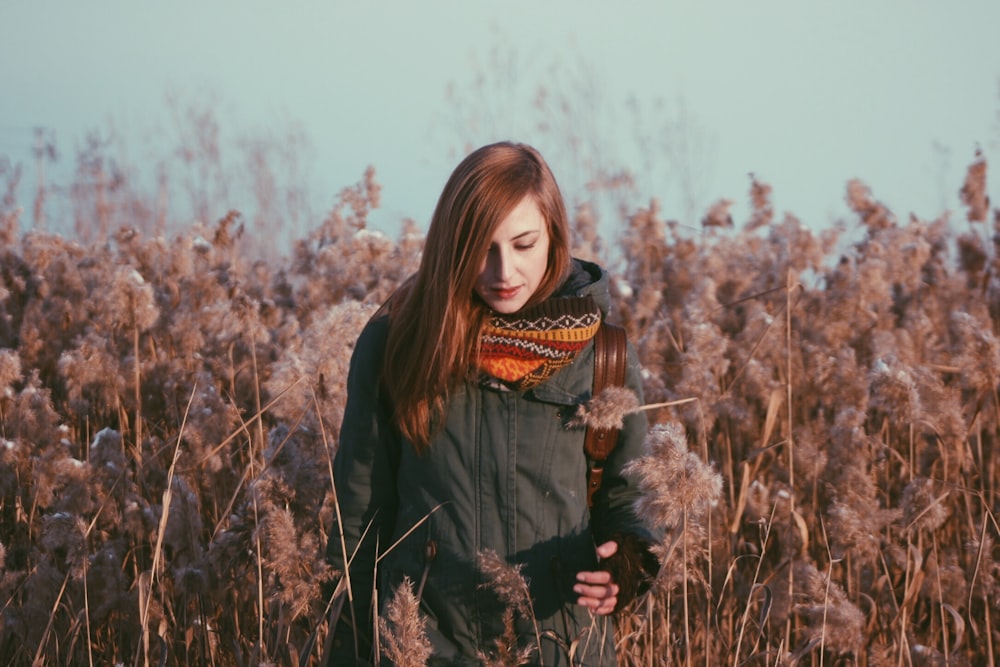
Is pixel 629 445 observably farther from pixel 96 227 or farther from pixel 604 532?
pixel 96 227

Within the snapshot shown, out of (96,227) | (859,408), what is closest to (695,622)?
(859,408)

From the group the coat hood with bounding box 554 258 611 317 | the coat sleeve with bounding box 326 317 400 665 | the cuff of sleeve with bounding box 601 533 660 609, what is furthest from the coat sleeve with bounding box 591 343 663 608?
the coat sleeve with bounding box 326 317 400 665

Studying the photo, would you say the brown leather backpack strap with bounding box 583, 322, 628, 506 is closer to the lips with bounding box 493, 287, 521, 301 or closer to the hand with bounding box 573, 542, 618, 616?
the lips with bounding box 493, 287, 521, 301

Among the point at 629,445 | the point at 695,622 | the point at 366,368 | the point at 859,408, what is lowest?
the point at 695,622

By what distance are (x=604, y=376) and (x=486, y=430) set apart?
0.26m

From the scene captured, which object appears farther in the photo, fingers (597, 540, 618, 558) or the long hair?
the long hair

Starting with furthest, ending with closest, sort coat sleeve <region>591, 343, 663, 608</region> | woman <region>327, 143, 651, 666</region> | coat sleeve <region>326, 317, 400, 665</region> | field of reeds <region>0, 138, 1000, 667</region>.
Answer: field of reeds <region>0, 138, 1000, 667</region>, coat sleeve <region>326, 317, 400, 665</region>, woman <region>327, 143, 651, 666</region>, coat sleeve <region>591, 343, 663, 608</region>

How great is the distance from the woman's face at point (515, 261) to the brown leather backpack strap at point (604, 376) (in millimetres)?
181

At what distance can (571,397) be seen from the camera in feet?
7.73

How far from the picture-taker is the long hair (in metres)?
2.28

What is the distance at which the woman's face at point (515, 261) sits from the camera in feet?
7.47

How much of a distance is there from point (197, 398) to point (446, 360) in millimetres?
1168

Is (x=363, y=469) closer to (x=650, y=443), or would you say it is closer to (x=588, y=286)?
(x=588, y=286)

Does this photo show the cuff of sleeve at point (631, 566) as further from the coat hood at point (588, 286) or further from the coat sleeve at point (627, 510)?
the coat hood at point (588, 286)
